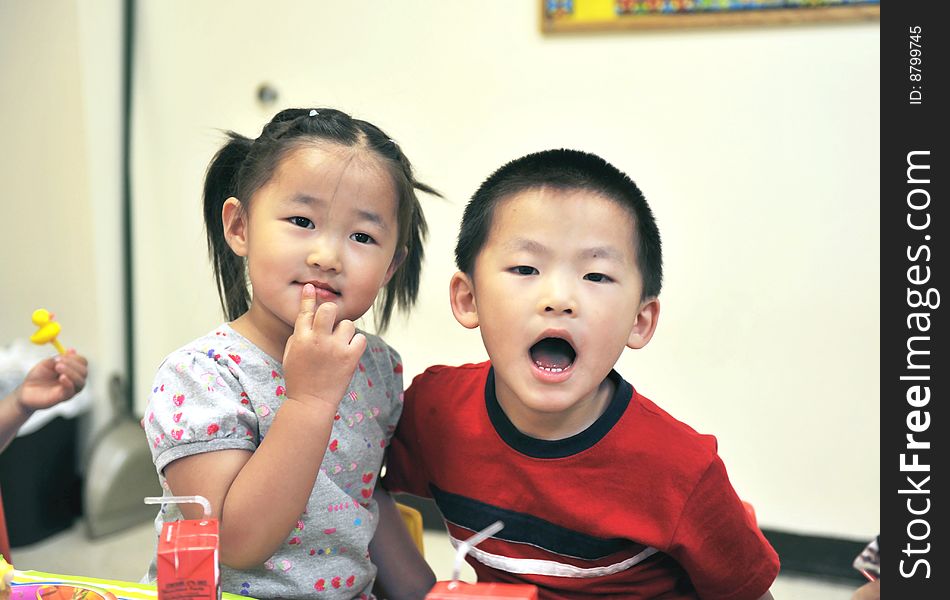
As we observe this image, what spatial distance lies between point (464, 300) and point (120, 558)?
150 cm

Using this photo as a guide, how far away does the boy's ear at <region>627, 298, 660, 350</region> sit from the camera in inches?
33.1

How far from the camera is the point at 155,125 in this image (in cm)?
211

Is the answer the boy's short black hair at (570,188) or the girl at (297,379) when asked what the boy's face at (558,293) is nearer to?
the boy's short black hair at (570,188)

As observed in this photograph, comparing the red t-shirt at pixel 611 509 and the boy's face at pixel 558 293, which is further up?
the boy's face at pixel 558 293

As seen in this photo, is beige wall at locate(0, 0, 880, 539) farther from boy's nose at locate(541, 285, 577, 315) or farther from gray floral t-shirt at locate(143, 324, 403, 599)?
boy's nose at locate(541, 285, 577, 315)

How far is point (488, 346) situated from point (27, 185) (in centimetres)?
181

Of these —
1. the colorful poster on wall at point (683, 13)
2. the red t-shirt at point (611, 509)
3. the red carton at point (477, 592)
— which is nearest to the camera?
the red carton at point (477, 592)

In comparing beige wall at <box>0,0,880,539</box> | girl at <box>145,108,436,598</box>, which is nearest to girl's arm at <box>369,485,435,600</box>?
girl at <box>145,108,436,598</box>

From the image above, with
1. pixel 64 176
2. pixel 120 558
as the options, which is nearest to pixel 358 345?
pixel 120 558

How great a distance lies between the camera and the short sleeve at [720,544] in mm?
817

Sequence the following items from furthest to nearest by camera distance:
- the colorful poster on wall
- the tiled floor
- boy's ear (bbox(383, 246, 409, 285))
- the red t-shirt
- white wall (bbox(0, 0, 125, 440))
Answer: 1. white wall (bbox(0, 0, 125, 440))
2. the tiled floor
3. the colorful poster on wall
4. boy's ear (bbox(383, 246, 409, 285))
5. the red t-shirt

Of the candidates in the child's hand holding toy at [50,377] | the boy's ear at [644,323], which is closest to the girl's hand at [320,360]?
the boy's ear at [644,323]

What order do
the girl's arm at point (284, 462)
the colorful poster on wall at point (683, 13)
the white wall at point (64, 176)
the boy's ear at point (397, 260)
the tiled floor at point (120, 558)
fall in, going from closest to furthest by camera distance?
the girl's arm at point (284, 462) → the boy's ear at point (397, 260) → the colorful poster on wall at point (683, 13) → the tiled floor at point (120, 558) → the white wall at point (64, 176)

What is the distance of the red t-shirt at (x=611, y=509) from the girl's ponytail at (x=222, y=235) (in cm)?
30
